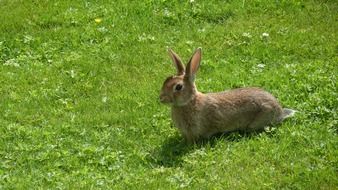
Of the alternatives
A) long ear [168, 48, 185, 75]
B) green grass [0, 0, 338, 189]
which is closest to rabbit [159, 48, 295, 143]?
long ear [168, 48, 185, 75]

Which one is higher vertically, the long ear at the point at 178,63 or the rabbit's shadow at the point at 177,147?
the long ear at the point at 178,63

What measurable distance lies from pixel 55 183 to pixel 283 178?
2.48 m

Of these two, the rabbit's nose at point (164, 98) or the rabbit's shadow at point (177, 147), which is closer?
the rabbit's shadow at point (177, 147)

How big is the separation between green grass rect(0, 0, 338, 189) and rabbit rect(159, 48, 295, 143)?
0.16 m

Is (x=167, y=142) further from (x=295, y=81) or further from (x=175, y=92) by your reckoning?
(x=295, y=81)

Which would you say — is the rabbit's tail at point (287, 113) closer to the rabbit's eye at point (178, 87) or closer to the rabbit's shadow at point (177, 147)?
the rabbit's shadow at point (177, 147)

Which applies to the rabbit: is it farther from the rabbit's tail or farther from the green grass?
the green grass

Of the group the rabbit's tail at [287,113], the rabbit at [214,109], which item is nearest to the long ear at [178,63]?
the rabbit at [214,109]

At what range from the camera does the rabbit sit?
8273 millimetres

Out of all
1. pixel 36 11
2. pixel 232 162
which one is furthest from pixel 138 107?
pixel 36 11

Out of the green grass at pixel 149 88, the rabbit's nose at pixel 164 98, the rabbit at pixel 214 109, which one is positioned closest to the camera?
the green grass at pixel 149 88

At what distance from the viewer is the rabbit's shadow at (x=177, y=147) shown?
26.2 feet

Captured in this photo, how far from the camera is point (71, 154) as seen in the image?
814 centimetres

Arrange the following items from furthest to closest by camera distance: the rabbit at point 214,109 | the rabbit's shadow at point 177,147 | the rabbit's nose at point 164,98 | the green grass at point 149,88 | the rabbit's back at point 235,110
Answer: the rabbit's back at point 235,110 < the rabbit at point 214,109 < the rabbit's nose at point 164,98 < the rabbit's shadow at point 177,147 < the green grass at point 149,88
